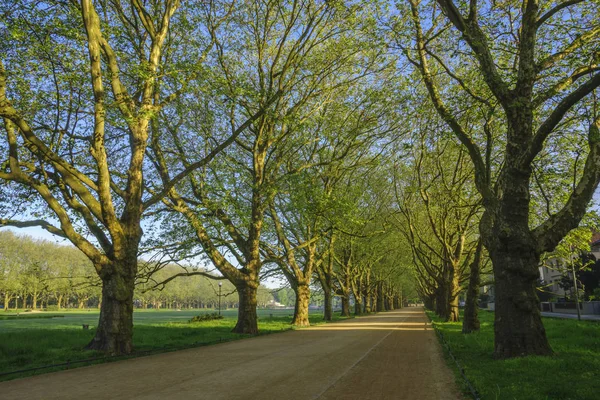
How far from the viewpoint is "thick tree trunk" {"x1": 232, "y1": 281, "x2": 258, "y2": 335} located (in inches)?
787

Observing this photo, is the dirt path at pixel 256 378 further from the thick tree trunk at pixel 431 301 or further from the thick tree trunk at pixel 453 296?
the thick tree trunk at pixel 431 301

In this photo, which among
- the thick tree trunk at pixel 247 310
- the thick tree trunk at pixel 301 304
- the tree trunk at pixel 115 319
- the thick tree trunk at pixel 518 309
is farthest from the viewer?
the thick tree trunk at pixel 301 304

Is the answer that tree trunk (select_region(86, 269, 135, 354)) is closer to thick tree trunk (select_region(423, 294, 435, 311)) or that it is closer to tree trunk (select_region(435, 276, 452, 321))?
tree trunk (select_region(435, 276, 452, 321))

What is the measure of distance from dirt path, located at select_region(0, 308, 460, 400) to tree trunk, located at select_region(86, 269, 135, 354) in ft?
3.77

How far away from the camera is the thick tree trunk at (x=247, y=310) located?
787 inches

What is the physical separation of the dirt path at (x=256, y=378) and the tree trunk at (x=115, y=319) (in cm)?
115

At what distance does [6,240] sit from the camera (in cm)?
7112

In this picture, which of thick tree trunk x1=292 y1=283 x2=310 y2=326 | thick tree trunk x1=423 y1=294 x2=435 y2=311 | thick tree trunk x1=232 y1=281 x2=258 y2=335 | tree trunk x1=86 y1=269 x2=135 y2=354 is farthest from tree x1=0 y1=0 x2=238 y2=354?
thick tree trunk x1=423 y1=294 x2=435 y2=311

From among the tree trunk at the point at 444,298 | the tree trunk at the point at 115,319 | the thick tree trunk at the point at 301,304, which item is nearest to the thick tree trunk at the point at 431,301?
the tree trunk at the point at 444,298

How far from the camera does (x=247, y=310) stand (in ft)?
66.2

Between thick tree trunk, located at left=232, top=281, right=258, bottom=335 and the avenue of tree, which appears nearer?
the avenue of tree

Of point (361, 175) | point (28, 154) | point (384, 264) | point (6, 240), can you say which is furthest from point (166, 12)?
point (6, 240)

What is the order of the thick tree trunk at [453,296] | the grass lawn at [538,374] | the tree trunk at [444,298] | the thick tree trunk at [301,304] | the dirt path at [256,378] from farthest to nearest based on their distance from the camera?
the tree trunk at [444,298] → the thick tree trunk at [301,304] → the thick tree trunk at [453,296] → the dirt path at [256,378] → the grass lawn at [538,374]

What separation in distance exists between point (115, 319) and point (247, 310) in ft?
28.5
